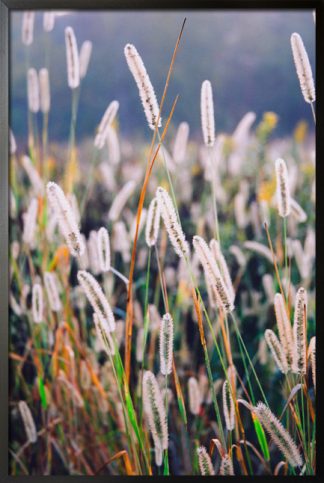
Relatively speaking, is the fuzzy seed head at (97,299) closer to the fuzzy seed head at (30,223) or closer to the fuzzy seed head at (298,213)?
the fuzzy seed head at (30,223)

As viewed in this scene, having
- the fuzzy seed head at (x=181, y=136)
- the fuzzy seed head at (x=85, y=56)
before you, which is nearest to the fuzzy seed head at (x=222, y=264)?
the fuzzy seed head at (x=181, y=136)

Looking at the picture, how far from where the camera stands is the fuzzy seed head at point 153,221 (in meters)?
2.22

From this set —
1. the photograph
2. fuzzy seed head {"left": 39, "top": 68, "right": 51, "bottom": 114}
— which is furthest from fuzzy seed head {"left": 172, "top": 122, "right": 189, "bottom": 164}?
fuzzy seed head {"left": 39, "top": 68, "right": 51, "bottom": 114}

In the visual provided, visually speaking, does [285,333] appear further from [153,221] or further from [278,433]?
[153,221]

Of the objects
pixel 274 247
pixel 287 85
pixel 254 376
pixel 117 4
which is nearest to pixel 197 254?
pixel 274 247

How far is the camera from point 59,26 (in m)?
2.23

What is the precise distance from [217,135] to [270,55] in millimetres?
260

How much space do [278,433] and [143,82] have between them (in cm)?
101

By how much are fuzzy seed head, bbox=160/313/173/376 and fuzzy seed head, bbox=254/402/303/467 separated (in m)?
0.27

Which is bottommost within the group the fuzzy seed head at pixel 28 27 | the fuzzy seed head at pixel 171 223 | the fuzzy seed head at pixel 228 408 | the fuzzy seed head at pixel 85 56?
the fuzzy seed head at pixel 228 408

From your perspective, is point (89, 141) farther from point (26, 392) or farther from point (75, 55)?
point (26, 392)

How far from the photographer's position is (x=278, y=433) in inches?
87.4

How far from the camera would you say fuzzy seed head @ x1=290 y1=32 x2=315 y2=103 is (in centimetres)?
223

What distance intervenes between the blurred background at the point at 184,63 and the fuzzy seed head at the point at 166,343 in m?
0.51
